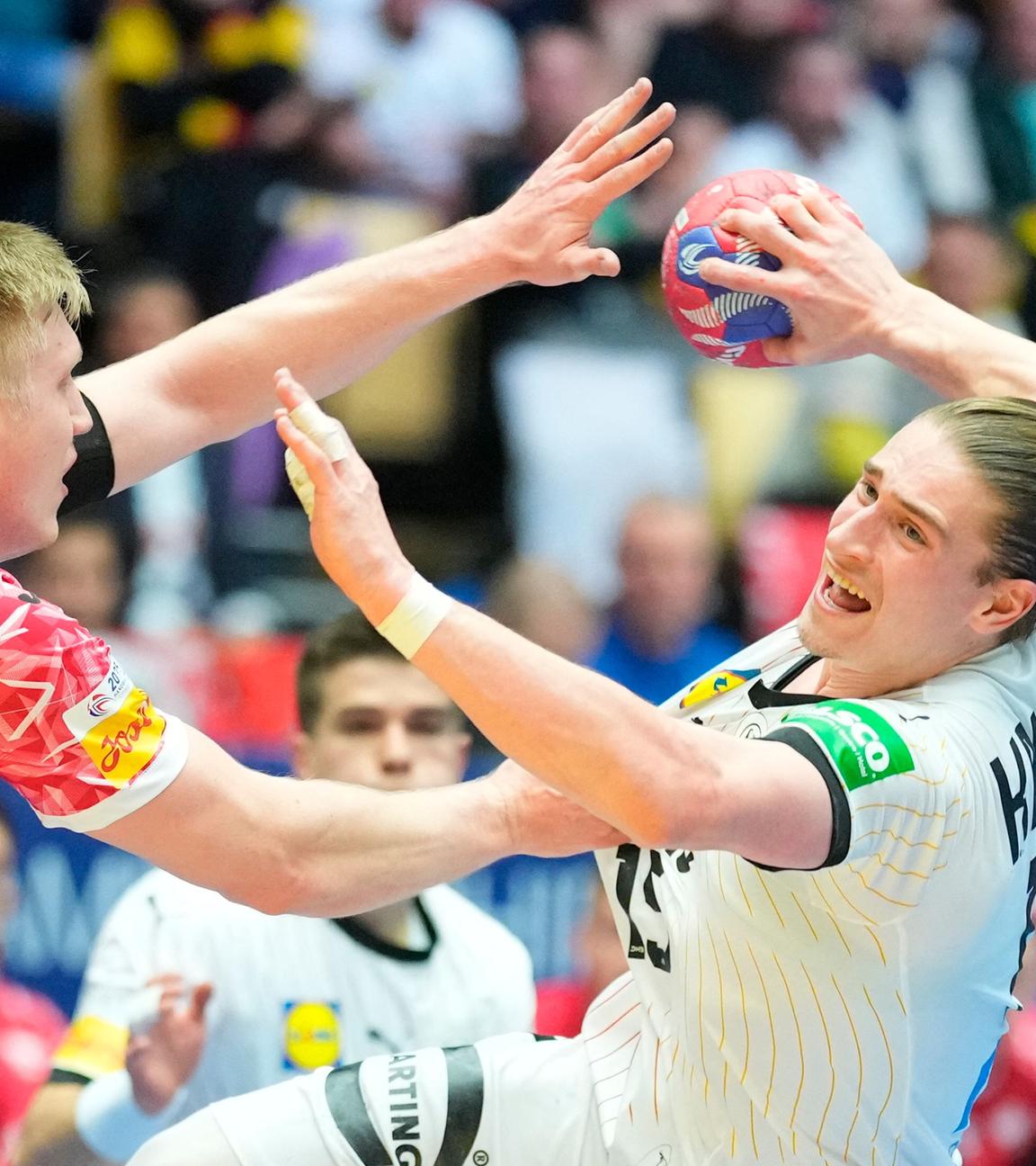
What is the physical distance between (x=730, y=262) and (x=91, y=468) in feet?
4.54

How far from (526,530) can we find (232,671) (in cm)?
150

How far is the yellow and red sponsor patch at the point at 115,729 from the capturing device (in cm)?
303

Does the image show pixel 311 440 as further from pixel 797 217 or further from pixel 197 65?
pixel 197 65

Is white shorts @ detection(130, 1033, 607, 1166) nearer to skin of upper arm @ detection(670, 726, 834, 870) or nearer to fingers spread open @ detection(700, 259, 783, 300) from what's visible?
skin of upper arm @ detection(670, 726, 834, 870)

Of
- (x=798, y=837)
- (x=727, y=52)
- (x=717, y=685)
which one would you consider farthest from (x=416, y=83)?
(x=798, y=837)

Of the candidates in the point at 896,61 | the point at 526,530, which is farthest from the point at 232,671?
the point at 896,61

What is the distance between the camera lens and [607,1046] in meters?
3.55

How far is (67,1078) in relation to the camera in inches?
173

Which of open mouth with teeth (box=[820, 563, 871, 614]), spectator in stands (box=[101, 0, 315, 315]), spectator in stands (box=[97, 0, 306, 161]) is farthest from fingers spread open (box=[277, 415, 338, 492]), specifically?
spectator in stands (box=[97, 0, 306, 161])

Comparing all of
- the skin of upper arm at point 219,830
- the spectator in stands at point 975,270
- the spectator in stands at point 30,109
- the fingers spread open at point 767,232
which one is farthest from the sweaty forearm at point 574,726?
the spectator in stands at point 975,270

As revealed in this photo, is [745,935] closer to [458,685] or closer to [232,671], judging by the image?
[458,685]

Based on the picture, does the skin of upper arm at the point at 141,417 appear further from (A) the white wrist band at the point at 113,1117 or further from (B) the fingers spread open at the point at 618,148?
(A) the white wrist band at the point at 113,1117

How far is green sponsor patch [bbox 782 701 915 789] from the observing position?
286 centimetres

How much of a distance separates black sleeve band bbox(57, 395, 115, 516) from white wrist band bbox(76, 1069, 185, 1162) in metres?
1.43
